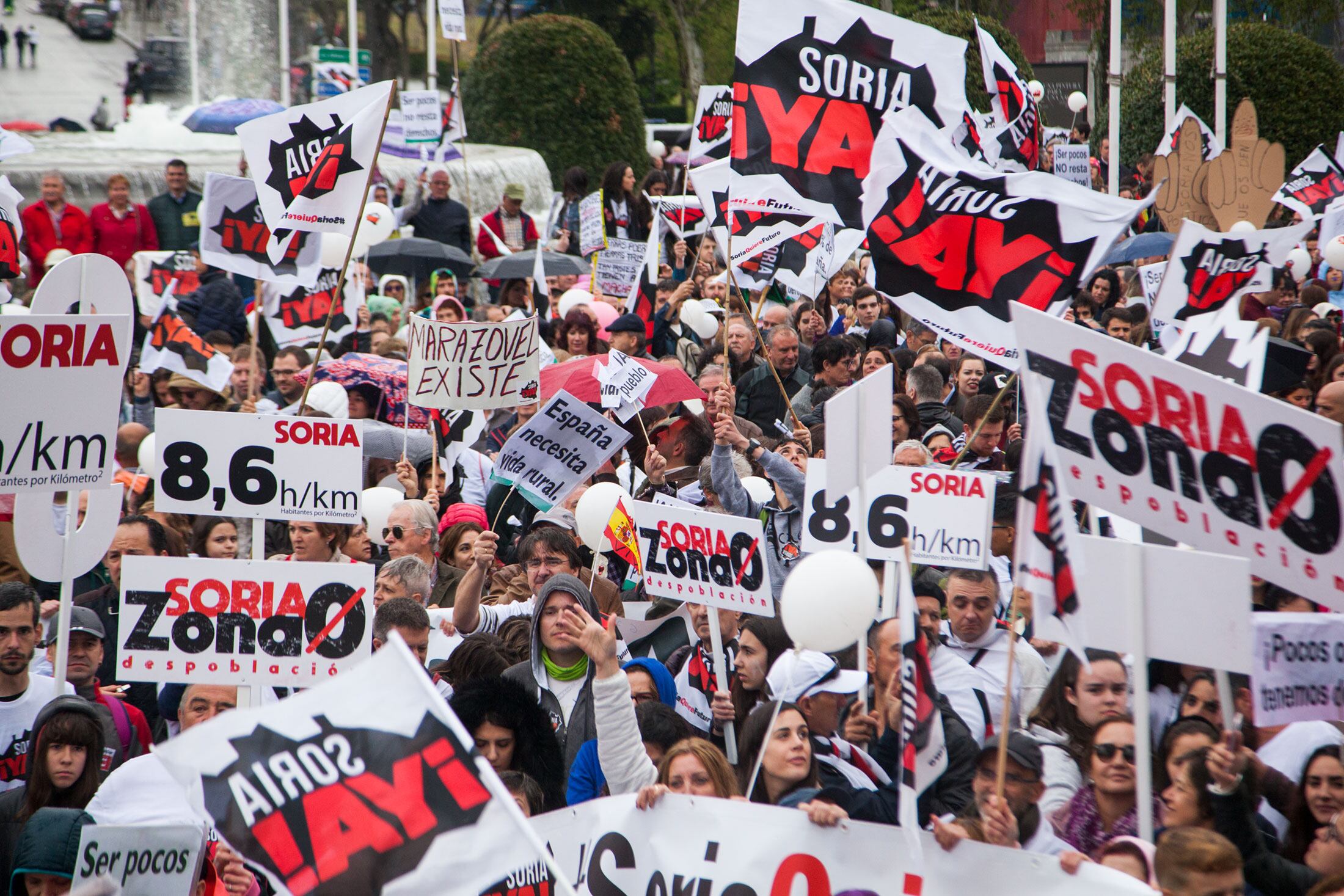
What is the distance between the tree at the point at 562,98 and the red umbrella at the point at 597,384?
55.8ft

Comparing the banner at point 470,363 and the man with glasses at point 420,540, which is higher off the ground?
the banner at point 470,363

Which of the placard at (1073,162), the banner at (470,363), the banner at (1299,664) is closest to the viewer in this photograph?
the banner at (1299,664)

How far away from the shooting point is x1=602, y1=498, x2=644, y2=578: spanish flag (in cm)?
706

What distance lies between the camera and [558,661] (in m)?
5.91

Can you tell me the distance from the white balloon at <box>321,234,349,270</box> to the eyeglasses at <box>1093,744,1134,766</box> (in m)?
9.62

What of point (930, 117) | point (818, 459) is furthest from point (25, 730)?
point (930, 117)

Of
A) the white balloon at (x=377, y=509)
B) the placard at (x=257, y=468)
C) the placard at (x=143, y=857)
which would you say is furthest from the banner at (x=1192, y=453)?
the white balloon at (x=377, y=509)

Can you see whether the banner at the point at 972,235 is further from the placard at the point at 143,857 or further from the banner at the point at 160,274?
the banner at the point at 160,274

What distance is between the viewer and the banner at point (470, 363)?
8.48 metres

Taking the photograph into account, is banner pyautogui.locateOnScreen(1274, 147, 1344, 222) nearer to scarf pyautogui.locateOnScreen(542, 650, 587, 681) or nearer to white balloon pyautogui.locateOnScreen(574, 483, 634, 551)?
white balloon pyautogui.locateOnScreen(574, 483, 634, 551)

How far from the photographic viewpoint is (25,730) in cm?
583

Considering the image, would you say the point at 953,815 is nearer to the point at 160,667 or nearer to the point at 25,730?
the point at 160,667

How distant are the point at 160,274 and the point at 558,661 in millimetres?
9976

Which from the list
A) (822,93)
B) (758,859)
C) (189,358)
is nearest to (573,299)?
(189,358)
